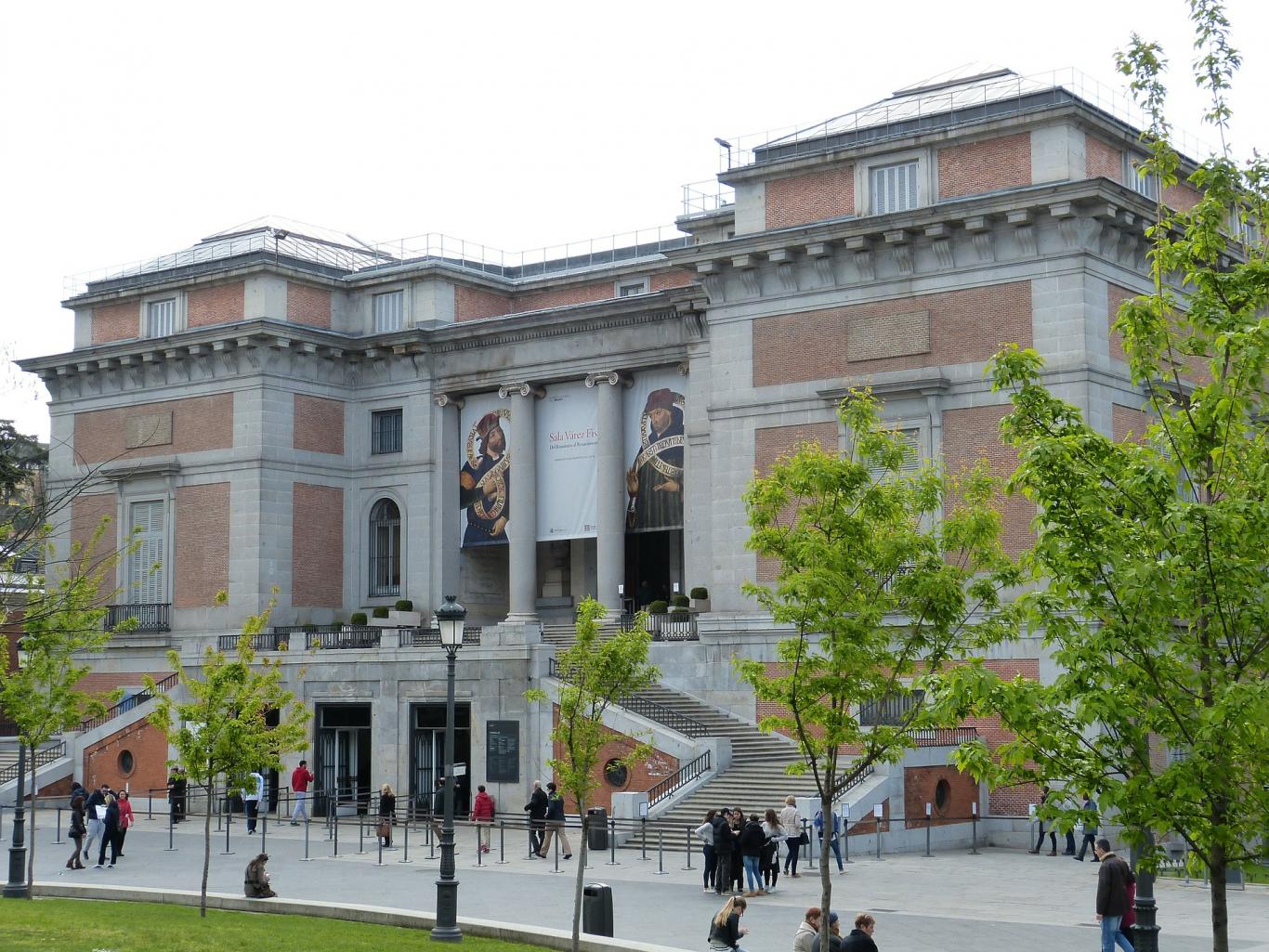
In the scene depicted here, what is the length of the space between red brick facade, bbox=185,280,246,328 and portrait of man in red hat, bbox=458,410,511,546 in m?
8.35

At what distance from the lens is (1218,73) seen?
13.5 m

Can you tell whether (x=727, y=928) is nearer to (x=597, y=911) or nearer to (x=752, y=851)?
(x=597, y=911)

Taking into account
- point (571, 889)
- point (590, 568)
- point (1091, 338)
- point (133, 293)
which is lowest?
point (571, 889)

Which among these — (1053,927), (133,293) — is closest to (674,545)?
(133,293)

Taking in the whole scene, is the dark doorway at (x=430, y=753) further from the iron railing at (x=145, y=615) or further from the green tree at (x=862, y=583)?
the green tree at (x=862, y=583)

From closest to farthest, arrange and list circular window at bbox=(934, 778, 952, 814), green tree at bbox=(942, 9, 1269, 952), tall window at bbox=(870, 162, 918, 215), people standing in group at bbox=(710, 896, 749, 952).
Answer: green tree at bbox=(942, 9, 1269, 952), people standing in group at bbox=(710, 896, 749, 952), circular window at bbox=(934, 778, 952, 814), tall window at bbox=(870, 162, 918, 215)

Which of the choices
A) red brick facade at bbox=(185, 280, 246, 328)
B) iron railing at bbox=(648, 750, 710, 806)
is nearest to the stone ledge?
iron railing at bbox=(648, 750, 710, 806)

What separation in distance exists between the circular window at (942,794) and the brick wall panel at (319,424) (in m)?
24.9

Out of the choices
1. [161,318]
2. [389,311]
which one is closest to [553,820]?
[389,311]

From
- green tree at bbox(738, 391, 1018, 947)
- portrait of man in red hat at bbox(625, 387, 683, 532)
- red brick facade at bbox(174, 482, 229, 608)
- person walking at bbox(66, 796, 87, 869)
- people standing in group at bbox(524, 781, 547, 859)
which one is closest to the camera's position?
green tree at bbox(738, 391, 1018, 947)

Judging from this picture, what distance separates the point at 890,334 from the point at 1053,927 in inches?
730

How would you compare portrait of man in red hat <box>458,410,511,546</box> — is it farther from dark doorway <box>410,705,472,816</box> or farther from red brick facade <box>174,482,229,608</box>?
dark doorway <box>410,705,472,816</box>

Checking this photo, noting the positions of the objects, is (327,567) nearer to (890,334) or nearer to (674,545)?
(674,545)

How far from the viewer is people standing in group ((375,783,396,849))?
32500 millimetres
